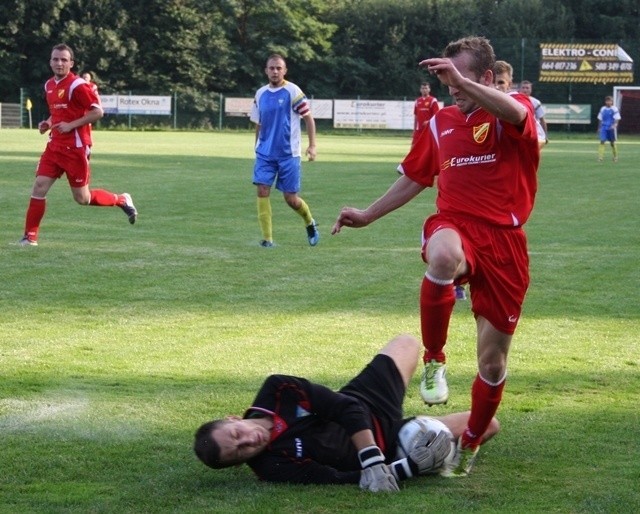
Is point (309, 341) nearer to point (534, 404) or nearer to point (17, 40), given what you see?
point (534, 404)

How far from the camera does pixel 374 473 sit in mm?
4746

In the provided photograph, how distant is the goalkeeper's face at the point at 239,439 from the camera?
4.73 metres

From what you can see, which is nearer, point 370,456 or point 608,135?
point 370,456

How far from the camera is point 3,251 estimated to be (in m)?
11.9

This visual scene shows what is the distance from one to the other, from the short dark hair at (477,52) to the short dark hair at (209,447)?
1.80 m

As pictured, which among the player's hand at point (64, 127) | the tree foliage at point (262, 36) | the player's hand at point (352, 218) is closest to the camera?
the player's hand at point (352, 218)

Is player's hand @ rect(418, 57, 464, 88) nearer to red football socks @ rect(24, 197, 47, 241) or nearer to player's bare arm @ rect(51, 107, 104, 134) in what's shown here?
player's bare arm @ rect(51, 107, 104, 134)

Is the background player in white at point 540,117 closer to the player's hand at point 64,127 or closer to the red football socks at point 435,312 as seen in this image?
the red football socks at point 435,312

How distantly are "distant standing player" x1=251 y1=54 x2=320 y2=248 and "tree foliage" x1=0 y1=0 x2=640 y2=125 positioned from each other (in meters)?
49.1

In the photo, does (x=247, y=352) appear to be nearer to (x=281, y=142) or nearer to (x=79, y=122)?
(x=79, y=122)

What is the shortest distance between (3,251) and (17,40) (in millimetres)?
54448

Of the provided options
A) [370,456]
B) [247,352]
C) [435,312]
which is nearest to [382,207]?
[435,312]

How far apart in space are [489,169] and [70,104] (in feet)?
27.5

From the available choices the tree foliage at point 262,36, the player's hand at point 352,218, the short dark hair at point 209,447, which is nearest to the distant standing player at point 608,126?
the tree foliage at point 262,36
